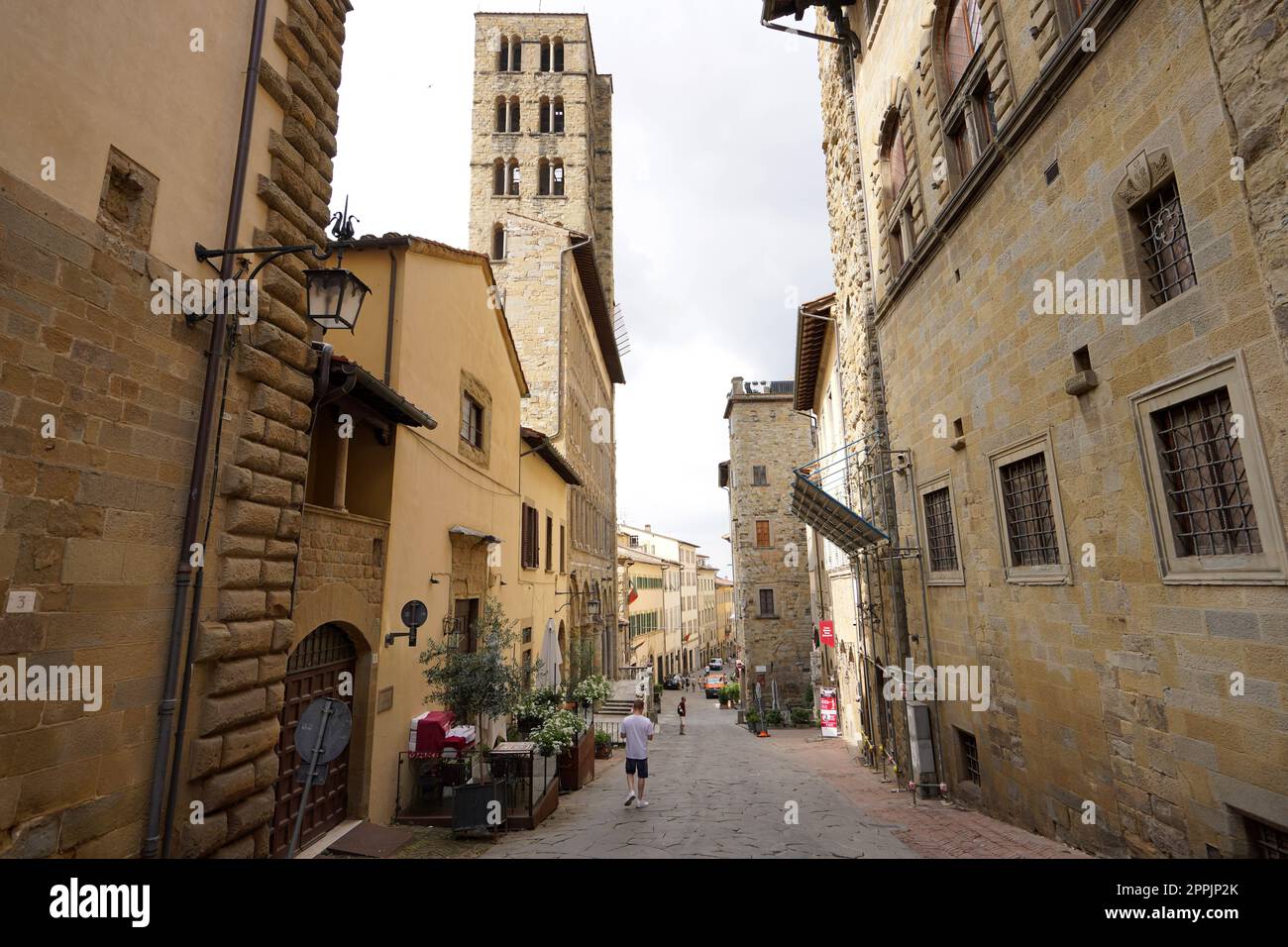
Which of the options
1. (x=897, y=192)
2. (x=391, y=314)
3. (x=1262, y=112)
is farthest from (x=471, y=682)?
(x=897, y=192)

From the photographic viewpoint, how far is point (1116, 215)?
18.1 feet

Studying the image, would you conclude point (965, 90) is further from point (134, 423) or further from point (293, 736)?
point (293, 736)

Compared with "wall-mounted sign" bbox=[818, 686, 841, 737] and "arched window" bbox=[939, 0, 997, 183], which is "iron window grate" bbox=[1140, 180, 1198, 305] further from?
"wall-mounted sign" bbox=[818, 686, 841, 737]

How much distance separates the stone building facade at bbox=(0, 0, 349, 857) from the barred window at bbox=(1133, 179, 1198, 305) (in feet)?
23.6

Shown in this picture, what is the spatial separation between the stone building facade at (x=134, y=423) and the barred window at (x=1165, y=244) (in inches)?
283

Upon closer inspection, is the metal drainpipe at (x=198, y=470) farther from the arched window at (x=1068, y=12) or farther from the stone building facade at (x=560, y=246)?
the stone building facade at (x=560, y=246)

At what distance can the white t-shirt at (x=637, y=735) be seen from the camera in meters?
8.87

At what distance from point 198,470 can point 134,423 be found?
21.1 inches

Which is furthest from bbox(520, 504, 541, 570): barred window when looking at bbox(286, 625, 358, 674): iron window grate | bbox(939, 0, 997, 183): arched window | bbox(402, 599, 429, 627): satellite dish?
bbox(939, 0, 997, 183): arched window

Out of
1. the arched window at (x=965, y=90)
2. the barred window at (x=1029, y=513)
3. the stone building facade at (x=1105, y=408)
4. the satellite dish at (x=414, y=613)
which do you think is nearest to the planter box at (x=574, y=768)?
the satellite dish at (x=414, y=613)

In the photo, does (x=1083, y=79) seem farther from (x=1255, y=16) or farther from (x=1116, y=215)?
(x=1255, y=16)

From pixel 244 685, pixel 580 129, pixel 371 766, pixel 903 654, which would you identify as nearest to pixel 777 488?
pixel 580 129

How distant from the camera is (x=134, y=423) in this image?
12.9 feet

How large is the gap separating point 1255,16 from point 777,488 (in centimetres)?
3295
